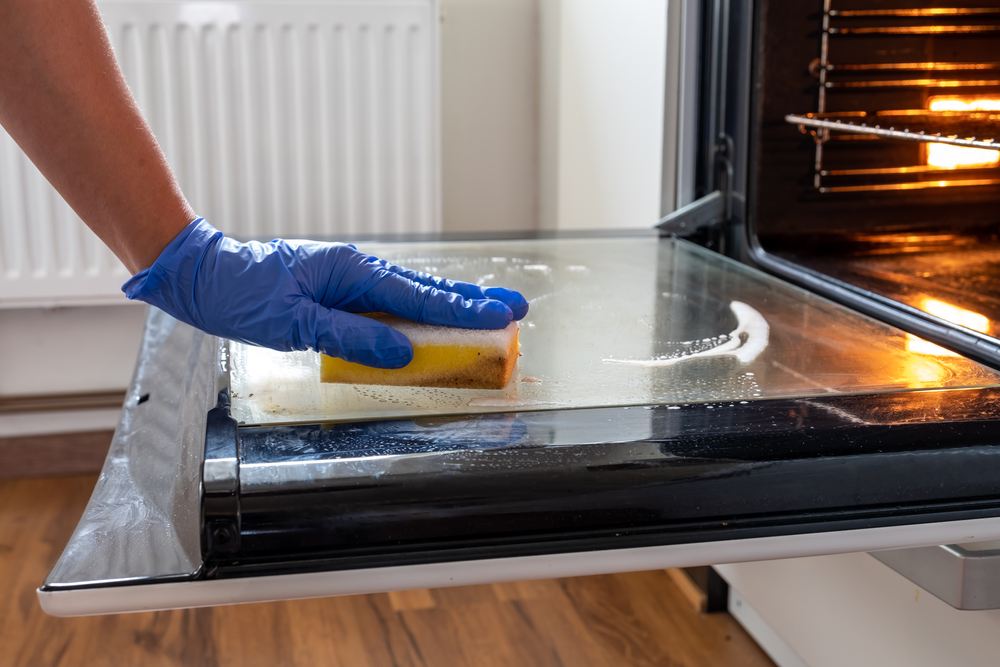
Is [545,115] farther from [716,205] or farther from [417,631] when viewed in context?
[417,631]

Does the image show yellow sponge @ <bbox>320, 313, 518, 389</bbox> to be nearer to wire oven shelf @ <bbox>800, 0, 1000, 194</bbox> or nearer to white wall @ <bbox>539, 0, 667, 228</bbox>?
wire oven shelf @ <bbox>800, 0, 1000, 194</bbox>

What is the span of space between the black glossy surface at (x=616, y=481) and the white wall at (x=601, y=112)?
854 mm

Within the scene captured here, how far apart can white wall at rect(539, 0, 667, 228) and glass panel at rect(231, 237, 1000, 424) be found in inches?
18.9

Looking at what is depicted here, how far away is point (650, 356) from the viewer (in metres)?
0.67

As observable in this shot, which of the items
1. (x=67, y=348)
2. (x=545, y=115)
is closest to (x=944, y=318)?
(x=545, y=115)

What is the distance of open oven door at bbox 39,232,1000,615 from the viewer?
0.46 metres

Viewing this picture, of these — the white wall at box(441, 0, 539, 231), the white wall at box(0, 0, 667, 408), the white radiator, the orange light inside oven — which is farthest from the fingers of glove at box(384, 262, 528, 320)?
the white wall at box(441, 0, 539, 231)

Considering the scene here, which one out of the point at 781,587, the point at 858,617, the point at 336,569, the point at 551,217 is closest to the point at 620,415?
the point at 336,569

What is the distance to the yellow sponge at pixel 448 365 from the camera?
2.02 ft

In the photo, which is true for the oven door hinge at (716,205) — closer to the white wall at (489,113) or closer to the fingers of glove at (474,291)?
the fingers of glove at (474,291)

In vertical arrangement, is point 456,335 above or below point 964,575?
above

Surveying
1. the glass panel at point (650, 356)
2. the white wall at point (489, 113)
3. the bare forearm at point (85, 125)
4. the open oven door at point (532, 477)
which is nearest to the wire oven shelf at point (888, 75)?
the glass panel at point (650, 356)

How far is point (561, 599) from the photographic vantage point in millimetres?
1412

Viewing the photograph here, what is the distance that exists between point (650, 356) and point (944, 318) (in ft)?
0.94
